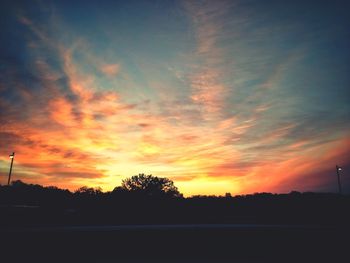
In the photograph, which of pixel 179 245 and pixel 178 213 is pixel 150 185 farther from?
pixel 179 245

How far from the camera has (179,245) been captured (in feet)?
38.8

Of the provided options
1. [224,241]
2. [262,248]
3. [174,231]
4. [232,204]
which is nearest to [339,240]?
[262,248]

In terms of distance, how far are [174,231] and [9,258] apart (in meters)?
7.77

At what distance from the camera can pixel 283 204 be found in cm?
2220

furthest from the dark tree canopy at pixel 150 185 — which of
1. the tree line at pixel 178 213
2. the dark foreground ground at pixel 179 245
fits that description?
the dark foreground ground at pixel 179 245

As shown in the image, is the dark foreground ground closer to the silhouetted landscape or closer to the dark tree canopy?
the silhouetted landscape

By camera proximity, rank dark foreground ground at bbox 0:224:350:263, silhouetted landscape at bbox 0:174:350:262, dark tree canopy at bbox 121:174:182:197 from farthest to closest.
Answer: dark tree canopy at bbox 121:174:182:197 → silhouetted landscape at bbox 0:174:350:262 → dark foreground ground at bbox 0:224:350:263

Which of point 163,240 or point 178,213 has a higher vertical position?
point 178,213

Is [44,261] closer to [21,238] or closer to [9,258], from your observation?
[9,258]

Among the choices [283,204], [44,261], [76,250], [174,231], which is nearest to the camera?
[44,261]

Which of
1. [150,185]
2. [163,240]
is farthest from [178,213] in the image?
[150,185]

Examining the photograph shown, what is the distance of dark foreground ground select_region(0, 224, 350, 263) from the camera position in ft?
32.2

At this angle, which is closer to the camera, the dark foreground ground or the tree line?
the dark foreground ground

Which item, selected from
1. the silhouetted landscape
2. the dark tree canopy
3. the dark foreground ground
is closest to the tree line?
the silhouetted landscape
